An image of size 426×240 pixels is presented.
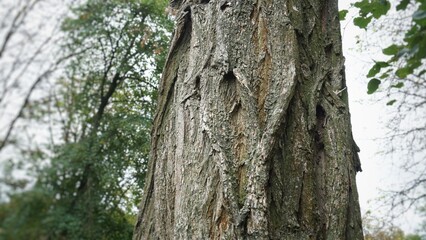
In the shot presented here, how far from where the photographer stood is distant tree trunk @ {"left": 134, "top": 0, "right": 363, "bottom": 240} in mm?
2080

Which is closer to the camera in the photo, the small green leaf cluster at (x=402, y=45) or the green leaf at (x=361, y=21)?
the small green leaf cluster at (x=402, y=45)

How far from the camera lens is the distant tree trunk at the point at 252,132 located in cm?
208

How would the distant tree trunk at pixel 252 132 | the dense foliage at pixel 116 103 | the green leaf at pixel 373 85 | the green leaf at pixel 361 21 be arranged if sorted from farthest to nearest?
the dense foliage at pixel 116 103, the green leaf at pixel 361 21, the green leaf at pixel 373 85, the distant tree trunk at pixel 252 132

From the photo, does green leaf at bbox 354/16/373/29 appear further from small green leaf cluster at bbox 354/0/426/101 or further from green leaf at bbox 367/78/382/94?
green leaf at bbox 367/78/382/94

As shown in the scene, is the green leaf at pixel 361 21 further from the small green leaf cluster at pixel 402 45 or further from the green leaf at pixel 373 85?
the green leaf at pixel 373 85

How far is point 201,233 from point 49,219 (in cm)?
69

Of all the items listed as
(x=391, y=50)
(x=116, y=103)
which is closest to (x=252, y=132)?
(x=391, y=50)

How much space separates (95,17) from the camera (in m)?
7.85

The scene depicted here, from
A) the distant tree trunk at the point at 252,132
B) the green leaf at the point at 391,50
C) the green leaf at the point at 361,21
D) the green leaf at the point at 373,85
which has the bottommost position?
the distant tree trunk at the point at 252,132

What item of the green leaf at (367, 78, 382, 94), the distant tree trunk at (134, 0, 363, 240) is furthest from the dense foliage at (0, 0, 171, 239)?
the green leaf at (367, 78, 382, 94)

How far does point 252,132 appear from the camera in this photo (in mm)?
2209

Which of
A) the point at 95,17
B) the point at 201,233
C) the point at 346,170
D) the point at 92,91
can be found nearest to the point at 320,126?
the point at 346,170

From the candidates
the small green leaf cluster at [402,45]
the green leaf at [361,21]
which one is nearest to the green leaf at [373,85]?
the small green leaf cluster at [402,45]

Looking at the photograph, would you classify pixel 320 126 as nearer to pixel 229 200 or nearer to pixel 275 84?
pixel 275 84
